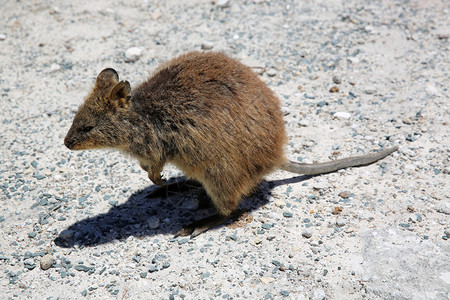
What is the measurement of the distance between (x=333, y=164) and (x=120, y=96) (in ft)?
7.06

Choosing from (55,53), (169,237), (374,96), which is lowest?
(169,237)

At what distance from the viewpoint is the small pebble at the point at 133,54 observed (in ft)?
20.4

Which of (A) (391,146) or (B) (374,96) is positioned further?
(B) (374,96)

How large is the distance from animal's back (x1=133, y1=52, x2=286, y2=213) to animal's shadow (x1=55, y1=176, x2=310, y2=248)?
56 centimetres

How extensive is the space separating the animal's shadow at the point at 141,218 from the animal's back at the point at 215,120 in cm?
A: 56

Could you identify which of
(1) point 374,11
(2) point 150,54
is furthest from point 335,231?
(1) point 374,11

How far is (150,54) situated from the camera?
635 cm

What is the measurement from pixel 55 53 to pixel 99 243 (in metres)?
3.57

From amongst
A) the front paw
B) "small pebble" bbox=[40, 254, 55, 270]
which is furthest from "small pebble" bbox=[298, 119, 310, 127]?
"small pebble" bbox=[40, 254, 55, 270]

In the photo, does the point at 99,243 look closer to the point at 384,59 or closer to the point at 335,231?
the point at 335,231

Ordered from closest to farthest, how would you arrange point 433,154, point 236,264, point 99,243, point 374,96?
point 236,264 → point 99,243 → point 433,154 → point 374,96

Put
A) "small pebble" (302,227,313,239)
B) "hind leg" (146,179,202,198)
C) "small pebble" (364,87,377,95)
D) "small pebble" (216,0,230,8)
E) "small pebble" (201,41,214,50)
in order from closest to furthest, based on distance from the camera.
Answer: "small pebble" (302,227,313,239), "hind leg" (146,179,202,198), "small pebble" (364,87,377,95), "small pebble" (201,41,214,50), "small pebble" (216,0,230,8)

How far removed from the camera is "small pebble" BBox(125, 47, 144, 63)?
6227mm

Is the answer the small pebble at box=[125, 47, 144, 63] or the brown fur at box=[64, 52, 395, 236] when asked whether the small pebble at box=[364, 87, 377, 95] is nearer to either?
the brown fur at box=[64, 52, 395, 236]
